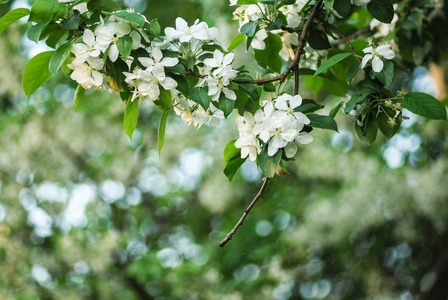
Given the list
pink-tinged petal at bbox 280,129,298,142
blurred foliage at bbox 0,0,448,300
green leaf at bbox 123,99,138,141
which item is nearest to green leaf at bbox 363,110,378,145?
pink-tinged petal at bbox 280,129,298,142

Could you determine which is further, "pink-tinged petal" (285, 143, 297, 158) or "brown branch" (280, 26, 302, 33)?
"brown branch" (280, 26, 302, 33)

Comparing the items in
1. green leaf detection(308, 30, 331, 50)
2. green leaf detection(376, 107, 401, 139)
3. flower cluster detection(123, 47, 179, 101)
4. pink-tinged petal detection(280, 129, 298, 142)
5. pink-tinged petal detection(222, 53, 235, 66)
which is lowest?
green leaf detection(376, 107, 401, 139)

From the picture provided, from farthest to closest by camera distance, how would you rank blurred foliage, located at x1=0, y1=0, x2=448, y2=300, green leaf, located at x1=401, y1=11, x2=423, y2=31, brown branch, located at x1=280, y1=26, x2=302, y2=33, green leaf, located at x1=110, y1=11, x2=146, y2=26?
blurred foliage, located at x1=0, y1=0, x2=448, y2=300 < green leaf, located at x1=401, y1=11, x2=423, y2=31 < brown branch, located at x1=280, y1=26, x2=302, y2=33 < green leaf, located at x1=110, y1=11, x2=146, y2=26

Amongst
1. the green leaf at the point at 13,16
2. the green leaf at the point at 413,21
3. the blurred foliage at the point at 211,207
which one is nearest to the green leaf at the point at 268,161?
the green leaf at the point at 13,16

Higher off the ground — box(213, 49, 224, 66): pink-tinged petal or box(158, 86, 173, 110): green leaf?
box(213, 49, 224, 66): pink-tinged petal

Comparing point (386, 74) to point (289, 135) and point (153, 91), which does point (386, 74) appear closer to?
point (289, 135)

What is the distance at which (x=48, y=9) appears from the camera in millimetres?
996

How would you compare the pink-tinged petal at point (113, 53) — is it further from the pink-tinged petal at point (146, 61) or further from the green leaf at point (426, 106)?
the green leaf at point (426, 106)

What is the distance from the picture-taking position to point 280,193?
20.6 feet

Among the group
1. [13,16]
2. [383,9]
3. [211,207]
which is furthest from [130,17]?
[211,207]

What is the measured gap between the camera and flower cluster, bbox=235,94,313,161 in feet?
3.30

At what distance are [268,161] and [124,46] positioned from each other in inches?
14.8

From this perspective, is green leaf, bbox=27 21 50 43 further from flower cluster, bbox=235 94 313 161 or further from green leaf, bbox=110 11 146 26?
flower cluster, bbox=235 94 313 161

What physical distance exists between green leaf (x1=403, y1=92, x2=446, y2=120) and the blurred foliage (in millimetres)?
3473
